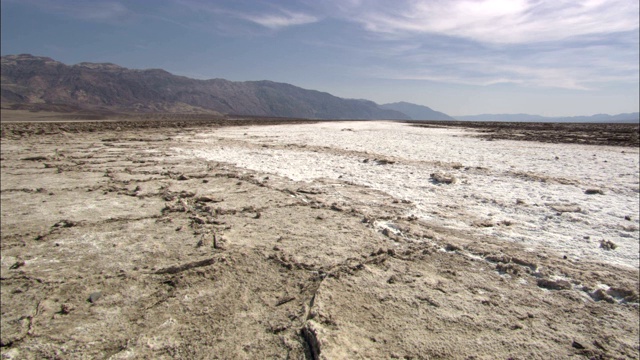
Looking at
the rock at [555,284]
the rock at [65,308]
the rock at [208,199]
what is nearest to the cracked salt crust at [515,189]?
the rock at [555,284]

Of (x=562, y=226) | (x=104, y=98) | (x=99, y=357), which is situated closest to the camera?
(x=99, y=357)

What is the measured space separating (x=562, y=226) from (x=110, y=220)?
162 inches

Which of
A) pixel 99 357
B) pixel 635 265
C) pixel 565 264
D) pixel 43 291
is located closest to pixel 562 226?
pixel 635 265

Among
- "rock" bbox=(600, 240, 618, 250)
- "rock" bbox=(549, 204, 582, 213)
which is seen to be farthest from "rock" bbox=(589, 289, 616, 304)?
"rock" bbox=(549, 204, 582, 213)

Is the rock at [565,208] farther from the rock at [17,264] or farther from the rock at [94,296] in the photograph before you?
the rock at [17,264]

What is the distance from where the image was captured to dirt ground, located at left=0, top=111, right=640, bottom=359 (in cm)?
155

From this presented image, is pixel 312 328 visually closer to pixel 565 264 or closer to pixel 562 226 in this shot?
pixel 565 264

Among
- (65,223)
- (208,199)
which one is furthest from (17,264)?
(208,199)

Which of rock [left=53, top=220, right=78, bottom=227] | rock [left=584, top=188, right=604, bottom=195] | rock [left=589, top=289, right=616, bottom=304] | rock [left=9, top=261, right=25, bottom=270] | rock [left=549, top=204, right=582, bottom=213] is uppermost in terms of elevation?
rock [left=584, top=188, right=604, bottom=195]

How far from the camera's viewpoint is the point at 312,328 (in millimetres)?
1598

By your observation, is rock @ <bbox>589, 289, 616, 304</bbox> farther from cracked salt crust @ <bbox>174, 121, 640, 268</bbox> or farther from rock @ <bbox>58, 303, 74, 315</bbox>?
rock @ <bbox>58, 303, 74, 315</bbox>

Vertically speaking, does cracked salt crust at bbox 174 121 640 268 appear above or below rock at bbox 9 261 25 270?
above

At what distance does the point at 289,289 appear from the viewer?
6.51 feet

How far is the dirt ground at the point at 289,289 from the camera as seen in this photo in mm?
1555
